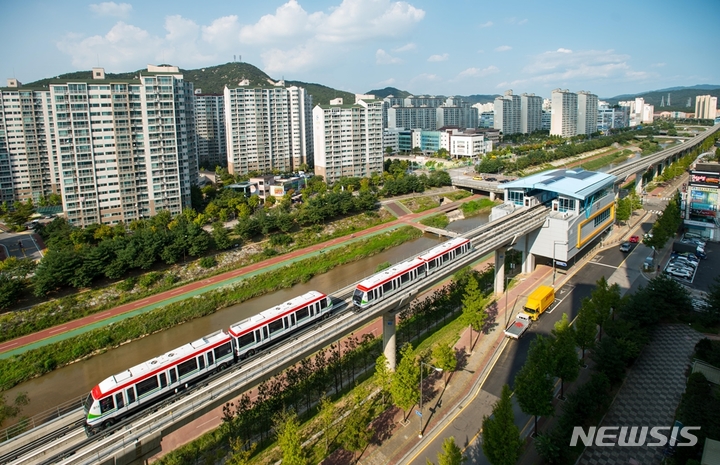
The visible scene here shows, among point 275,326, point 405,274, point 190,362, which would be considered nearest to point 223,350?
point 190,362

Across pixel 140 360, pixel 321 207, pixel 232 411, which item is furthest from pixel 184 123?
pixel 232 411

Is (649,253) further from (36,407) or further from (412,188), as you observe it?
(36,407)

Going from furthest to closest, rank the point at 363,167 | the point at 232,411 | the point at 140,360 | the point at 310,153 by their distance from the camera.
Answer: the point at 310,153 → the point at 363,167 → the point at 140,360 → the point at 232,411

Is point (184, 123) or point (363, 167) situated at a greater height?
point (184, 123)

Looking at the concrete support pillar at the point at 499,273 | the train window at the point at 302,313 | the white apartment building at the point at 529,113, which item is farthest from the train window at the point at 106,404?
the white apartment building at the point at 529,113

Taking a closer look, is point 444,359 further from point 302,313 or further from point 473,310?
point 302,313

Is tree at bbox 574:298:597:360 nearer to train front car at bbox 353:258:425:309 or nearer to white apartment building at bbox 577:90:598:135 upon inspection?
train front car at bbox 353:258:425:309

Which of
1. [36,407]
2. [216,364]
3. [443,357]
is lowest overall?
[36,407]
